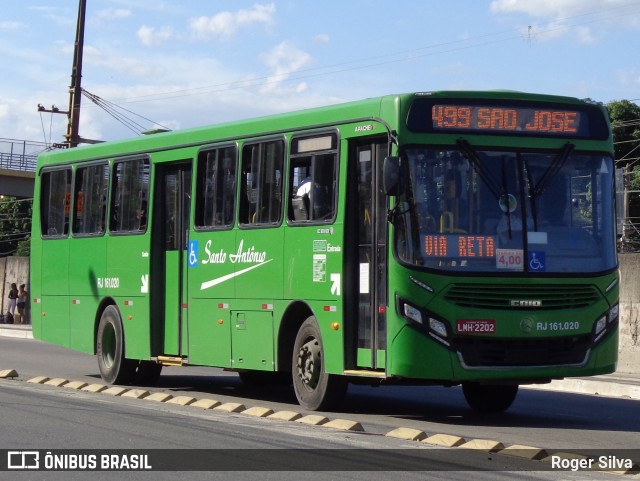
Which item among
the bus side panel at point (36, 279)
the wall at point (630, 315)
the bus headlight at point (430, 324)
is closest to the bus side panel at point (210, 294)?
the bus headlight at point (430, 324)

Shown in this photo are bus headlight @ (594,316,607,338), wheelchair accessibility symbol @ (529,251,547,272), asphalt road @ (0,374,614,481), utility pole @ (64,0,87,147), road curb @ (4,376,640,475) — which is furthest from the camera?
utility pole @ (64,0,87,147)

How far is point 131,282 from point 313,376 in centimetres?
514

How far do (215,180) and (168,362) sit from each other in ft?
9.48

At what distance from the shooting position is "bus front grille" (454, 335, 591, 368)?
42.6ft

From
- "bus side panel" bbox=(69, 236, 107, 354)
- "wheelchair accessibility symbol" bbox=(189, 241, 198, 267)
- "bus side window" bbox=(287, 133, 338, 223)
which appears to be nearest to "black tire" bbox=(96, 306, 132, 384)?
"bus side panel" bbox=(69, 236, 107, 354)

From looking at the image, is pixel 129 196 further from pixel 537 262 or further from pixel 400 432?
pixel 400 432

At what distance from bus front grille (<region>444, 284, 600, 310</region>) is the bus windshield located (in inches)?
7.2

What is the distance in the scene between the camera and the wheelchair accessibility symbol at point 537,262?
13164 mm

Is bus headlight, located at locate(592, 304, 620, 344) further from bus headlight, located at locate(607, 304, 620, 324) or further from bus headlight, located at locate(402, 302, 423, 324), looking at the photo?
bus headlight, located at locate(402, 302, 423, 324)

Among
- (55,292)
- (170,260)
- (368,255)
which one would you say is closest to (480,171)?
(368,255)

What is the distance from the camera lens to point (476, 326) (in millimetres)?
12969

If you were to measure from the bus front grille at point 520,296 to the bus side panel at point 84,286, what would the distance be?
8177 mm

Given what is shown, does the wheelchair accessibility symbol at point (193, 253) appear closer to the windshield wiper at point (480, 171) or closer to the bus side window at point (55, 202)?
the bus side window at point (55, 202)

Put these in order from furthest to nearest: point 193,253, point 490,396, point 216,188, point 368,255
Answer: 1. point 193,253
2. point 216,188
3. point 490,396
4. point 368,255
